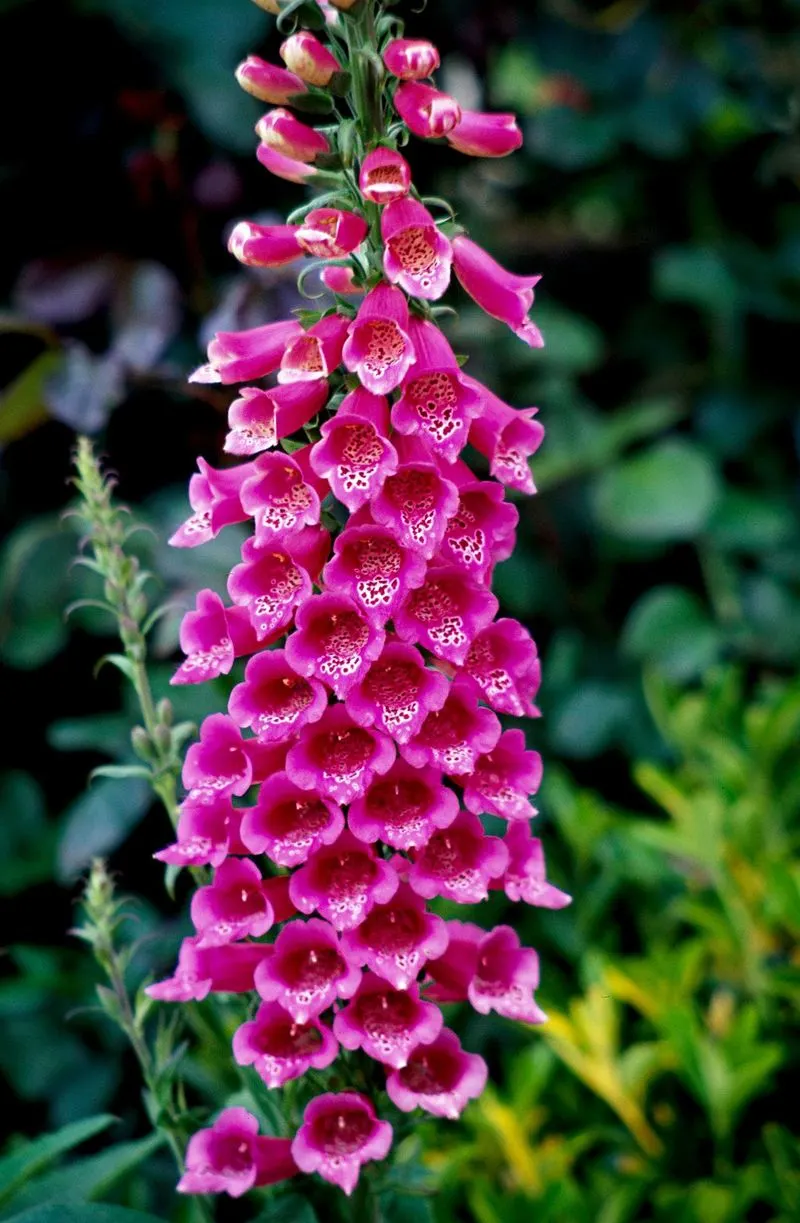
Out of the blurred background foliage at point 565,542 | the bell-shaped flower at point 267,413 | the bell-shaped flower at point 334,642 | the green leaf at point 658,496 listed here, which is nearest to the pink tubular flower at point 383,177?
the bell-shaped flower at point 267,413

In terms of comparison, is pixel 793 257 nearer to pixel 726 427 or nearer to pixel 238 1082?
pixel 726 427

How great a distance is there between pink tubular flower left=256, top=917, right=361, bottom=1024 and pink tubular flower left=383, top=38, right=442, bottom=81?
1.52 feet

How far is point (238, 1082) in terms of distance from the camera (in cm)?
104

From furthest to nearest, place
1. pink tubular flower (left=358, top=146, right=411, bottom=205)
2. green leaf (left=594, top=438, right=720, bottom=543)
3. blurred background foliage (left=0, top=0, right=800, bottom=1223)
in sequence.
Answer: green leaf (left=594, top=438, right=720, bottom=543) → blurred background foliage (left=0, top=0, right=800, bottom=1223) → pink tubular flower (left=358, top=146, right=411, bottom=205)

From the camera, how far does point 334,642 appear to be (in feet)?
2.15

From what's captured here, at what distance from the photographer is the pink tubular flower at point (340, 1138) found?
2.15 feet

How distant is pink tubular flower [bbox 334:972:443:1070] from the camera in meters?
0.66

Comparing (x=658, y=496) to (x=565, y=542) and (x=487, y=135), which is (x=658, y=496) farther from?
(x=487, y=135)

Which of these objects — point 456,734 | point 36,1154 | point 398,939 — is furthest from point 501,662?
point 36,1154

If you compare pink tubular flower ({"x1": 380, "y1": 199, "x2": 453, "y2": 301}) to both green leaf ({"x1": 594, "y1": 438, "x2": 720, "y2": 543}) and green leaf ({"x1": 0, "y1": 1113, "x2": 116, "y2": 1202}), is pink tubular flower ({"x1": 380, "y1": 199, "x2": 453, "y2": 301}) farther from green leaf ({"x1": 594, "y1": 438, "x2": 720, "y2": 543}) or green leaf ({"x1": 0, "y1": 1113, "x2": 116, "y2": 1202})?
green leaf ({"x1": 594, "y1": 438, "x2": 720, "y2": 543})

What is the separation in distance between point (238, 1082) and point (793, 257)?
1.63m

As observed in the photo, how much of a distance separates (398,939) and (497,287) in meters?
0.38

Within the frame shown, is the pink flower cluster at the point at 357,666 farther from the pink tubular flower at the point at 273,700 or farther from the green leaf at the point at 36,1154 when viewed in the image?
the green leaf at the point at 36,1154

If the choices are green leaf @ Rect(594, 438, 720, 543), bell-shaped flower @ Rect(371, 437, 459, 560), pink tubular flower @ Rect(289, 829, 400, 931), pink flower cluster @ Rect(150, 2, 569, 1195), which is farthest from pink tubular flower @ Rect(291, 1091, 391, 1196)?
green leaf @ Rect(594, 438, 720, 543)
